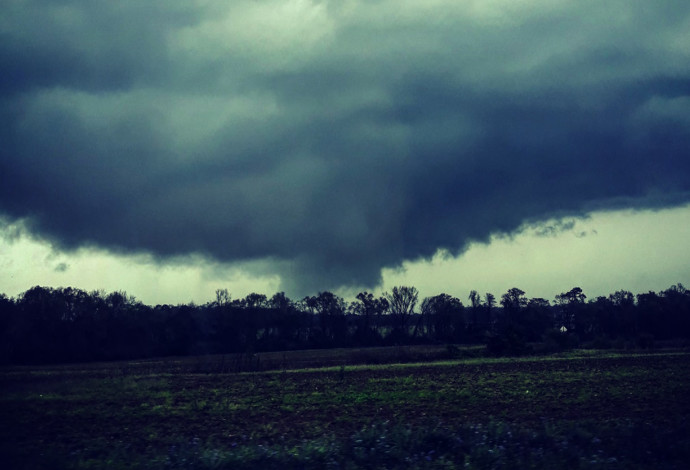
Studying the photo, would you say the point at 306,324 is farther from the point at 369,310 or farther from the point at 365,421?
the point at 365,421

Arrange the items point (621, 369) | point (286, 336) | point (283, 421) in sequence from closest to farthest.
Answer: point (283, 421)
point (621, 369)
point (286, 336)

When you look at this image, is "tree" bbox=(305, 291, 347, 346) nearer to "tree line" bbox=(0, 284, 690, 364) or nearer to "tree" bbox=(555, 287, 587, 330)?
"tree line" bbox=(0, 284, 690, 364)

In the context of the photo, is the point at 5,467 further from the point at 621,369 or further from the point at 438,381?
the point at 621,369

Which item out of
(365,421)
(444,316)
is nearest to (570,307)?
(444,316)

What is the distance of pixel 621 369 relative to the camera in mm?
41062

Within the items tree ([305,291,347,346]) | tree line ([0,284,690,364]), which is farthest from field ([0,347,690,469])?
tree ([305,291,347,346])

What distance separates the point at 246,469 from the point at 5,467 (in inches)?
204

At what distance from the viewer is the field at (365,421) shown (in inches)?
409

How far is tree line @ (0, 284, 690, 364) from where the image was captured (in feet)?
276

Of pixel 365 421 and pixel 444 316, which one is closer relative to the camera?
pixel 365 421

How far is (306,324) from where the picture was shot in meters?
131

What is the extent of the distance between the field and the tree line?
4240 centimetres

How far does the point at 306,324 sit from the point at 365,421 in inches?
4420

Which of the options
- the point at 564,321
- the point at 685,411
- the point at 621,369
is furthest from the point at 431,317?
the point at 685,411
